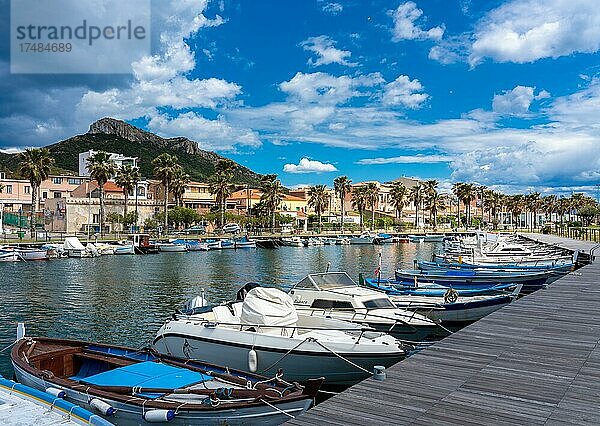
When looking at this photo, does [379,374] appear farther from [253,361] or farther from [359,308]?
[359,308]

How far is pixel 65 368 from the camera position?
1664 centimetres

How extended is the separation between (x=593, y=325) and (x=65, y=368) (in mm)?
15785

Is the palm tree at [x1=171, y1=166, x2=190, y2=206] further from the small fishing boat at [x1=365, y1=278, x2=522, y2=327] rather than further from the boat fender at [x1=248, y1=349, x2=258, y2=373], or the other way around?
the boat fender at [x1=248, y1=349, x2=258, y2=373]

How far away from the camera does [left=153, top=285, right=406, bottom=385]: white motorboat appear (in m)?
16.5

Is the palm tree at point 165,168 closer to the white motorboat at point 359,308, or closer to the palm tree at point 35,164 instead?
the palm tree at point 35,164

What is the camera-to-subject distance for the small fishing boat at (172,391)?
11.7 m

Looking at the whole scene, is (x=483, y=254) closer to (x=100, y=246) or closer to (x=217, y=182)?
(x=100, y=246)

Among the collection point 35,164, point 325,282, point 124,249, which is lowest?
point 124,249

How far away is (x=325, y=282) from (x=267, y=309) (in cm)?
459

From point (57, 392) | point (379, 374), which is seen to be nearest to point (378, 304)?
point (379, 374)

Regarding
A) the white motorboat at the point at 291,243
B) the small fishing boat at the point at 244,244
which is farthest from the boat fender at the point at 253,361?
the white motorboat at the point at 291,243

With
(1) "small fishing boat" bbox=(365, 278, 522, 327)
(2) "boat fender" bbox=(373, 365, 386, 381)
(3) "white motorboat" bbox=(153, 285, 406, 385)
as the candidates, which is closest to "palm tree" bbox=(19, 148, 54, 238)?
(1) "small fishing boat" bbox=(365, 278, 522, 327)

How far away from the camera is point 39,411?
1073 cm

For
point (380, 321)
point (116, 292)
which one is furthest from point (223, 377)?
point (116, 292)
